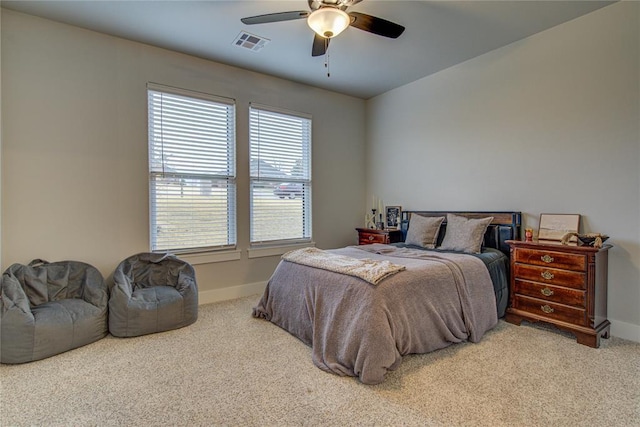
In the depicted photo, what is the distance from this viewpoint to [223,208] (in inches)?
156

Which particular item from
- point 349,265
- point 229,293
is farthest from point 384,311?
point 229,293

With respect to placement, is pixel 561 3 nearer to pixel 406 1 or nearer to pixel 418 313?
pixel 406 1

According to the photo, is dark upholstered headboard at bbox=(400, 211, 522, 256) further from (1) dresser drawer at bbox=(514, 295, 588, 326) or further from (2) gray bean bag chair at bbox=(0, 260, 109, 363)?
(2) gray bean bag chair at bbox=(0, 260, 109, 363)

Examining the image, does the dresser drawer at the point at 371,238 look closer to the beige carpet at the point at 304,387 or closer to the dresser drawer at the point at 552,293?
the dresser drawer at the point at 552,293

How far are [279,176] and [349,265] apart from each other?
220 cm

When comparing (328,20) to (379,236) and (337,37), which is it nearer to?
(337,37)

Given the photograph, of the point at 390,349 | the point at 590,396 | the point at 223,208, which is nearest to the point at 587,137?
the point at 590,396

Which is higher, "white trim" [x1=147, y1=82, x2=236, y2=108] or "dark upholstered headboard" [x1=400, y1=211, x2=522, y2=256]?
"white trim" [x1=147, y1=82, x2=236, y2=108]

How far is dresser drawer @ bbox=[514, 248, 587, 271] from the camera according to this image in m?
2.64

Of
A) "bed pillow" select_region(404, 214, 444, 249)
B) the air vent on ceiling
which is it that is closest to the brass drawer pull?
"bed pillow" select_region(404, 214, 444, 249)

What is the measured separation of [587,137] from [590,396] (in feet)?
→ 7.39

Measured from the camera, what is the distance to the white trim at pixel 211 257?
368cm

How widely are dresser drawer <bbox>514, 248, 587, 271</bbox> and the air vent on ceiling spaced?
330 cm

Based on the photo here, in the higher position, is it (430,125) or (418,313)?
(430,125)
